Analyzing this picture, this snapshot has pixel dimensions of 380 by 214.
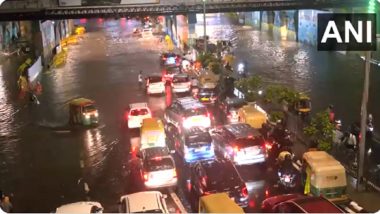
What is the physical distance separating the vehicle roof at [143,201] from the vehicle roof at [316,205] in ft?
13.1

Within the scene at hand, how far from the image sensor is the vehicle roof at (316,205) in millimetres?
12867

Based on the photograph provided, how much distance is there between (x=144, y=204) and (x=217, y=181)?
2810 millimetres

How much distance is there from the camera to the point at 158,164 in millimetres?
17531

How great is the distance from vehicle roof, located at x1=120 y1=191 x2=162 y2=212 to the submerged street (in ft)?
6.34

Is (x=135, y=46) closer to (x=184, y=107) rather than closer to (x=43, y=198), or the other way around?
(x=184, y=107)

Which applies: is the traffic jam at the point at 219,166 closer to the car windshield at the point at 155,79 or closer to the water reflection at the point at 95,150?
the water reflection at the point at 95,150

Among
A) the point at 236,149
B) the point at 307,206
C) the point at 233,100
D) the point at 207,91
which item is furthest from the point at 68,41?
the point at 307,206

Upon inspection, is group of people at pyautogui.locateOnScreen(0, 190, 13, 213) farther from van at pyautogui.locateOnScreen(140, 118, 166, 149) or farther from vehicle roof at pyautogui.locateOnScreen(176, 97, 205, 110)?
vehicle roof at pyautogui.locateOnScreen(176, 97, 205, 110)

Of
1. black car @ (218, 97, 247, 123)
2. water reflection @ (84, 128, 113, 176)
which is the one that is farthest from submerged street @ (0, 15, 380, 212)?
black car @ (218, 97, 247, 123)

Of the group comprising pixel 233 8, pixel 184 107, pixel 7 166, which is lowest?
pixel 7 166

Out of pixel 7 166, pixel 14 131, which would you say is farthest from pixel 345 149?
pixel 14 131

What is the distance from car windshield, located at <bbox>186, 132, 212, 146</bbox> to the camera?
781 inches

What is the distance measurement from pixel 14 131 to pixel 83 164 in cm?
812

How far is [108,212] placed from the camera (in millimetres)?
16000
